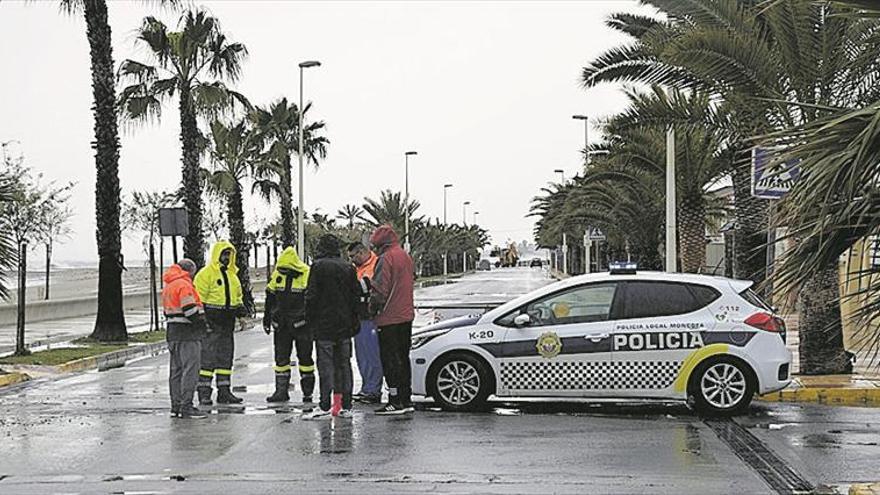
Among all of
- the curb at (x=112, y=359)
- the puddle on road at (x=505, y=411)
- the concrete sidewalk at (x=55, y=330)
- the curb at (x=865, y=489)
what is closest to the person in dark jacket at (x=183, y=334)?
the puddle on road at (x=505, y=411)

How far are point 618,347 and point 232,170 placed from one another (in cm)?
2754

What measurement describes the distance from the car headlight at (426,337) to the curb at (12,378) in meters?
7.21

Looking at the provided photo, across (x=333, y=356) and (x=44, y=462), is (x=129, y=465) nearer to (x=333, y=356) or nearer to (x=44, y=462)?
(x=44, y=462)

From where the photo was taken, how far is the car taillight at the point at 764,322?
12836 mm

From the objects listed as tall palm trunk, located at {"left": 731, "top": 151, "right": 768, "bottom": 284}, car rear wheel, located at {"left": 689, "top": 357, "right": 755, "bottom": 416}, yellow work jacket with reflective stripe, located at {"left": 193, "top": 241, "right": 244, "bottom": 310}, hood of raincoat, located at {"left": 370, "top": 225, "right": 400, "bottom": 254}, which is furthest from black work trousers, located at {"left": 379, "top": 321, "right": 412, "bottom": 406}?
tall palm trunk, located at {"left": 731, "top": 151, "right": 768, "bottom": 284}

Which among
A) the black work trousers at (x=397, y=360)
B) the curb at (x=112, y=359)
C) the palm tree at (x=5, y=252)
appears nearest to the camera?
the black work trousers at (x=397, y=360)

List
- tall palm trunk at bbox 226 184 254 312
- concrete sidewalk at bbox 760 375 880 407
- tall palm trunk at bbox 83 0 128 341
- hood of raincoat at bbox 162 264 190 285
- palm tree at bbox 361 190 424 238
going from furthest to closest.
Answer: palm tree at bbox 361 190 424 238 < tall palm trunk at bbox 226 184 254 312 < tall palm trunk at bbox 83 0 128 341 < concrete sidewalk at bbox 760 375 880 407 < hood of raincoat at bbox 162 264 190 285

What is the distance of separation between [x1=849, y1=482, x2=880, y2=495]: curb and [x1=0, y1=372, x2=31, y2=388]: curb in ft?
42.1

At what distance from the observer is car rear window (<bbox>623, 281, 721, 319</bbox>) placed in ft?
42.8

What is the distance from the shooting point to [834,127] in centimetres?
745

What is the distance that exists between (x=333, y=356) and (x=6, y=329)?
2073cm

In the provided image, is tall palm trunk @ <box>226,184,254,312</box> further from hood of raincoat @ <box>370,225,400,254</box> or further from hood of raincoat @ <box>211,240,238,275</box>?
hood of raincoat @ <box>370,225,400,254</box>

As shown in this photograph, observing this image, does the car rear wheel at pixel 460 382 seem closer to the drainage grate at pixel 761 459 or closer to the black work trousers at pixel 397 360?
the black work trousers at pixel 397 360

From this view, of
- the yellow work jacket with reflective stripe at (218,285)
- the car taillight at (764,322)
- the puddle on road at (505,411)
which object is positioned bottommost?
the puddle on road at (505,411)
